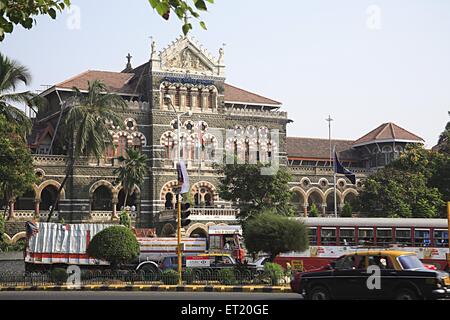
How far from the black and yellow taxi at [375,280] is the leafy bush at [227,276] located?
817 cm

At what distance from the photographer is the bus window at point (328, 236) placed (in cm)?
3225

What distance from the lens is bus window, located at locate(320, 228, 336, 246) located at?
1270 inches

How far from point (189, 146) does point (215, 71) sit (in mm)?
6411

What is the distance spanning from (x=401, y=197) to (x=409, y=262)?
107 feet

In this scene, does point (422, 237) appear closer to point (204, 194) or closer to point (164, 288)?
point (164, 288)

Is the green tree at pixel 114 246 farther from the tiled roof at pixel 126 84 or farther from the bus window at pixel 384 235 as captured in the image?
the tiled roof at pixel 126 84

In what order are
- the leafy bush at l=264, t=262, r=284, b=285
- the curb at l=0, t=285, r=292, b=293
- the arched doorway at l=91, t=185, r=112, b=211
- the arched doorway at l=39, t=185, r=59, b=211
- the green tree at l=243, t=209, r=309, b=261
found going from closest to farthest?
1. the curb at l=0, t=285, r=292, b=293
2. the leafy bush at l=264, t=262, r=284, b=285
3. the green tree at l=243, t=209, r=309, b=261
4. the arched doorway at l=91, t=185, r=112, b=211
5. the arched doorway at l=39, t=185, r=59, b=211

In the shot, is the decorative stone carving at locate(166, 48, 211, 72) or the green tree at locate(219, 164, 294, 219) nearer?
the green tree at locate(219, 164, 294, 219)

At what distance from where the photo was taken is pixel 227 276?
89.4ft

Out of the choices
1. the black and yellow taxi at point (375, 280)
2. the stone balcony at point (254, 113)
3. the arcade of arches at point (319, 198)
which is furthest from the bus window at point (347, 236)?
the arcade of arches at point (319, 198)

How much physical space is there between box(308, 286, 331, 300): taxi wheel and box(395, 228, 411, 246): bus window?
14714 millimetres

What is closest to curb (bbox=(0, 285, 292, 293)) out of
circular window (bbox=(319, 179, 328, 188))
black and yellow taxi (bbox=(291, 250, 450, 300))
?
black and yellow taxi (bbox=(291, 250, 450, 300))

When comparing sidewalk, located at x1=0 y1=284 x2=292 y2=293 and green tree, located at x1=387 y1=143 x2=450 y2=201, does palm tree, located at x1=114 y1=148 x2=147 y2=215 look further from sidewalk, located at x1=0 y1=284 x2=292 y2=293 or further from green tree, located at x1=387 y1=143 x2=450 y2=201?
sidewalk, located at x1=0 y1=284 x2=292 y2=293
